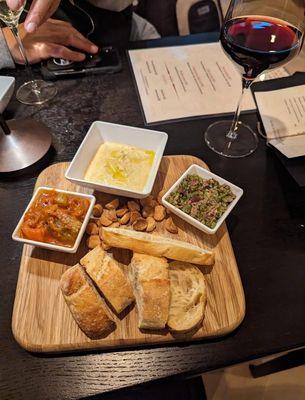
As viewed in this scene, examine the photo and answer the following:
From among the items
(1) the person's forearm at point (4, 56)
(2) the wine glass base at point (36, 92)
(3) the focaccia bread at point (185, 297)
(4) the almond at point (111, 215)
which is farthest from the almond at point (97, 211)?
(1) the person's forearm at point (4, 56)

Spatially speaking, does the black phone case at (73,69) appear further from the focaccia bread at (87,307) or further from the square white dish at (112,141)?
the focaccia bread at (87,307)

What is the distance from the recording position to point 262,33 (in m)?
0.90

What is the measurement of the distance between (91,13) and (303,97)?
40.3 inches

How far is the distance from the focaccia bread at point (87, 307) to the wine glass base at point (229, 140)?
62 cm

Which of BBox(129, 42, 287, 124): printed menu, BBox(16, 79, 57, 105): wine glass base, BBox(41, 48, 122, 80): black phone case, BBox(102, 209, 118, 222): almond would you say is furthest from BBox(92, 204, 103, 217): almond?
BBox(41, 48, 122, 80): black phone case

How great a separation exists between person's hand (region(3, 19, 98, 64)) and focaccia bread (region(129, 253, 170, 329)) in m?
0.95

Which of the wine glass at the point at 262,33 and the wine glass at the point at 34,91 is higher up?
the wine glass at the point at 262,33

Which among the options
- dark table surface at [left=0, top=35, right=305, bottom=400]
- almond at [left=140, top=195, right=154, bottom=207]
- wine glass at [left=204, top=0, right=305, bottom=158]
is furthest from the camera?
almond at [left=140, top=195, right=154, bottom=207]

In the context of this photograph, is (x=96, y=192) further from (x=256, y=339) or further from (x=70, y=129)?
(x=256, y=339)

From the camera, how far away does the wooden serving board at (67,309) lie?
2.47 ft

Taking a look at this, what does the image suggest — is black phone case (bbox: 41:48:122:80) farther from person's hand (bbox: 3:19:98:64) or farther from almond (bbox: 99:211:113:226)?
almond (bbox: 99:211:113:226)

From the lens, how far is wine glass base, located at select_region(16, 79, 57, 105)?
4.13ft

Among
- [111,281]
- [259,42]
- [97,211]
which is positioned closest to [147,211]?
[97,211]

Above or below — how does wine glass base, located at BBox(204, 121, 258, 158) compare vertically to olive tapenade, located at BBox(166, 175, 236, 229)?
below
